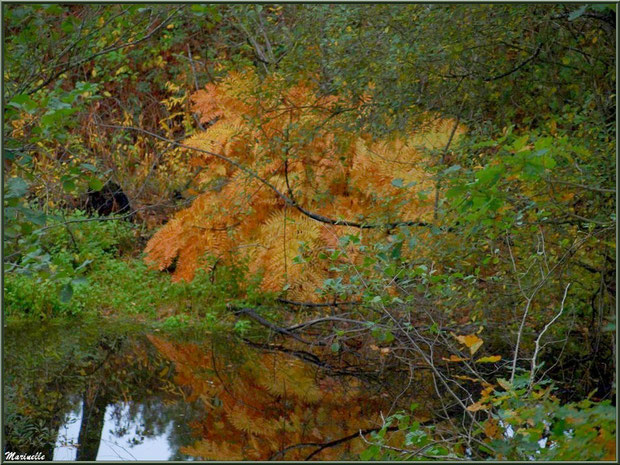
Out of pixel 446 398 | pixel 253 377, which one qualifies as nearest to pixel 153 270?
pixel 253 377

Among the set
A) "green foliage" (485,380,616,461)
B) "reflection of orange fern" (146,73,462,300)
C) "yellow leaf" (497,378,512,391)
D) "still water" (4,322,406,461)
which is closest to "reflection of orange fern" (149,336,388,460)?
"still water" (4,322,406,461)

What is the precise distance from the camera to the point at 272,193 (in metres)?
7.52

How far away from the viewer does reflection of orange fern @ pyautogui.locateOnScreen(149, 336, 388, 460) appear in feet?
13.9

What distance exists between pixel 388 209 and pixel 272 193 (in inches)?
95.7

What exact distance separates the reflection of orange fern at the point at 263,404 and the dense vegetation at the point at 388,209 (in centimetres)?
11

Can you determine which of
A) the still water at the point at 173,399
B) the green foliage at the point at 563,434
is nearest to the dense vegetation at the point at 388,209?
the green foliage at the point at 563,434

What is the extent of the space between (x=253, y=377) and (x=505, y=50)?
2767 millimetres

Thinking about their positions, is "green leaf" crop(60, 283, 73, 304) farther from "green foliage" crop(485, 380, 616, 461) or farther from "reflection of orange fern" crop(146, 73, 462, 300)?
"reflection of orange fern" crop(146, 73, 462, 300)

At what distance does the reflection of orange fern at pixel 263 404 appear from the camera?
4.24 meters

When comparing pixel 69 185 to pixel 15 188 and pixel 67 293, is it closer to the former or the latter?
pixel 15 188

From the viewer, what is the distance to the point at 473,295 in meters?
4.57

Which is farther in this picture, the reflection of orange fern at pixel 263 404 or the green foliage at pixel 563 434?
the reflection of orange fern at pixel 263 404

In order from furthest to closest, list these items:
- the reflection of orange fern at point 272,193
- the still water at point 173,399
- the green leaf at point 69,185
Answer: the reflection of orange fern at point 272,193 < the still water at point 173,399 < the green leaf at point 69,185

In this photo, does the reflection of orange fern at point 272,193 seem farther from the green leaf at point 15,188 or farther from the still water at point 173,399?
the green leaf at point 15,188
